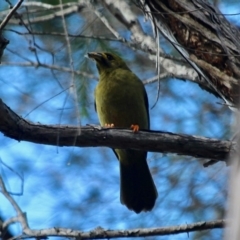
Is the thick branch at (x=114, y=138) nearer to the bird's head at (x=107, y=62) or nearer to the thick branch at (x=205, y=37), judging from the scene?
the thick branch at (x=205, y=37)

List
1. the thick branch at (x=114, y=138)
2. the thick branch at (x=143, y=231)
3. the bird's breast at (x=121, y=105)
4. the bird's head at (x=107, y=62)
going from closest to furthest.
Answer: the thick branch at (x=114, y=138) → the thick branch at (x=143, y=231) → the bird's breast at (x=121, y=105) → the bird's head at (x=107, y=62)

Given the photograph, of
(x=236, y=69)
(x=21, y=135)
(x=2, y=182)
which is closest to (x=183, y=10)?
(x=236, y=69)

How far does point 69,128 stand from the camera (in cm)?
257

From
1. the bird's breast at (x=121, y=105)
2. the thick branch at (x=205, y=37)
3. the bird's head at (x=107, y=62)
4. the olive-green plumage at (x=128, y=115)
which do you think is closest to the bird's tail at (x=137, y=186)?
the olive-green plumage at (x=128, y=115)

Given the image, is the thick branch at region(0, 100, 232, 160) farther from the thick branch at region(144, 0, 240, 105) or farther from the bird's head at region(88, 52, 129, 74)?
the bird's head at region(88, 52, 129, 74)

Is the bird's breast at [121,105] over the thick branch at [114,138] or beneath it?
over

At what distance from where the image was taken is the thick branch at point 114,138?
2.52 metres

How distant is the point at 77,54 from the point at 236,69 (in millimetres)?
1764

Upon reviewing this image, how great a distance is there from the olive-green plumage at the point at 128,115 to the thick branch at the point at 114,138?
142 centimetres

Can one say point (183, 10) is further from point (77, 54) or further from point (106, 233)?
point (77, 54)

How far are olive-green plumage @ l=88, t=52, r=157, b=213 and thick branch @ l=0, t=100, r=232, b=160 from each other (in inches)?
55.8

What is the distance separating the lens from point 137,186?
4297mm

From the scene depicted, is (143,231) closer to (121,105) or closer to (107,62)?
(121,105)

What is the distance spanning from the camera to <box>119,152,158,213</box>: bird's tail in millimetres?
4188
